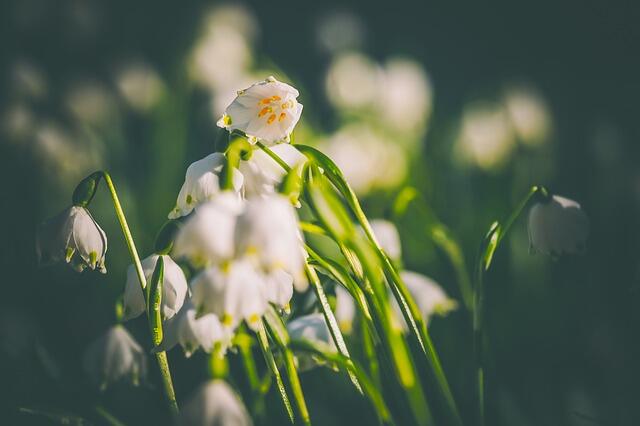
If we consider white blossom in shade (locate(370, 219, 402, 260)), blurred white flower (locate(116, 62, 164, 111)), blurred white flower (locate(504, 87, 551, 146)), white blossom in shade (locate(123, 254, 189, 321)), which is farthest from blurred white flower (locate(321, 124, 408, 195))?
white blossom in shade (locate(123, 254, 189, 321))

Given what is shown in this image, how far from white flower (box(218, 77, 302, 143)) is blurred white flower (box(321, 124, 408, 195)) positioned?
1338mm

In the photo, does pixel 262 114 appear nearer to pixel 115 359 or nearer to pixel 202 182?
pixel 202 182

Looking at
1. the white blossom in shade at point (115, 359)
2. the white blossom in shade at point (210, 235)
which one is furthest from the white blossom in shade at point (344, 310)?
the white blossom in shade at point (210, 235)

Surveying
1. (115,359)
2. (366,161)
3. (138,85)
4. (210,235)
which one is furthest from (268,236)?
(138,85)

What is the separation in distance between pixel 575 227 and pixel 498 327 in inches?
35.7

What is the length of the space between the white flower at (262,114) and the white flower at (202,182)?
64 mm

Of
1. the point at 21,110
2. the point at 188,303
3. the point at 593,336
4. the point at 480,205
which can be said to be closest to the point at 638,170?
the point at 480,205

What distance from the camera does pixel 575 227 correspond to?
107 cm

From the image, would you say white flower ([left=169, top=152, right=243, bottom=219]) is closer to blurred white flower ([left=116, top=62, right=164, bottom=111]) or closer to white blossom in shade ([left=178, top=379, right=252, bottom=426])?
white blossom in shade ([left=178, top=379, right=252, bottom=426])

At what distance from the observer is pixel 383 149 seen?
2627 millimetres

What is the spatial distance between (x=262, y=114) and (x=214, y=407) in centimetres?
42

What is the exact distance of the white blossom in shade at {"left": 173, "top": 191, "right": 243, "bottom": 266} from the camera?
0.76 m

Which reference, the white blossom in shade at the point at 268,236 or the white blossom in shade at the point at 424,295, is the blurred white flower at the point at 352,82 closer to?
the white blossom in shade at the point at 424,295

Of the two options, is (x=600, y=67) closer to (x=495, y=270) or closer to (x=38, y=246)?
(x=495, y=270)
